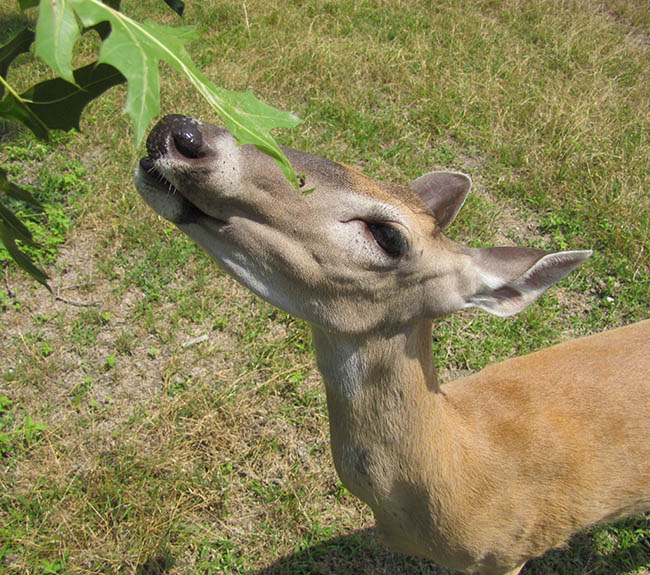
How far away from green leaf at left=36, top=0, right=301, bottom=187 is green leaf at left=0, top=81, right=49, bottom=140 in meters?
0.29

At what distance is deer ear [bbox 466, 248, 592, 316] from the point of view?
79.4 inches

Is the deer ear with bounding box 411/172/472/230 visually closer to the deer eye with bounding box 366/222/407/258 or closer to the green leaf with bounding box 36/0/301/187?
the deer eye with bounding box 366/222/407/258

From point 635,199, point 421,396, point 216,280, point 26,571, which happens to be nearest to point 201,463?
point 26,571

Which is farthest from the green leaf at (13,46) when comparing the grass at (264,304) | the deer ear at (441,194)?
the grass at (264,304)

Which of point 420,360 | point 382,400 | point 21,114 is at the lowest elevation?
point 382,400

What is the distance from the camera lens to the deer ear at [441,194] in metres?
2.61

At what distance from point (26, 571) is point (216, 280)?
2.10 metres

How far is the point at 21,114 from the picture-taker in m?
1.30

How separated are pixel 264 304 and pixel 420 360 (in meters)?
2.08

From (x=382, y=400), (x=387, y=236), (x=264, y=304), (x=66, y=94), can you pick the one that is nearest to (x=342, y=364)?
(x=382, y=400)

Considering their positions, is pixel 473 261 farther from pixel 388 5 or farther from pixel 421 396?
pixel 388 5

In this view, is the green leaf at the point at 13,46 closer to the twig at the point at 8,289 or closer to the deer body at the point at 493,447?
the deer body at the point at 493,447

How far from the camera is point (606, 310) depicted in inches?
167

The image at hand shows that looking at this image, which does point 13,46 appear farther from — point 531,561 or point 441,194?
point 531,561
